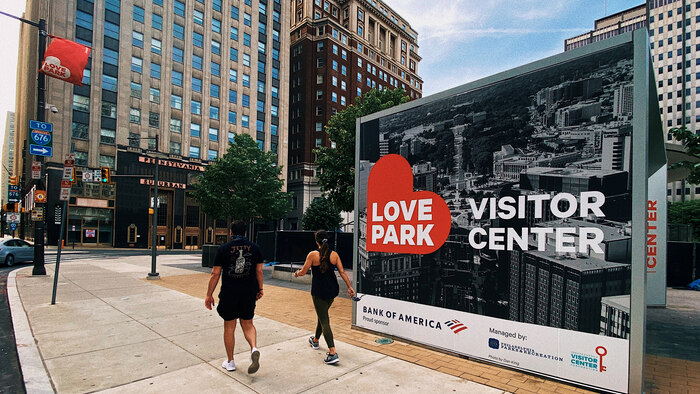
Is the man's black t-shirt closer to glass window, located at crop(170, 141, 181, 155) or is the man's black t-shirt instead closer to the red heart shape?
the red heart shape

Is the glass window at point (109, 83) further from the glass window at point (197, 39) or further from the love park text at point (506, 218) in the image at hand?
the love park text at point (506, 218)

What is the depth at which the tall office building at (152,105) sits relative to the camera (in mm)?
35938

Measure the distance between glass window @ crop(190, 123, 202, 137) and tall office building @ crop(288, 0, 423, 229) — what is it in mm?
18755

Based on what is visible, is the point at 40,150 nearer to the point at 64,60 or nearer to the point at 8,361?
the point at 64,60

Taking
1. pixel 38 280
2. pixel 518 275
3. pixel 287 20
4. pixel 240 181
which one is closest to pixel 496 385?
pixel 518 275

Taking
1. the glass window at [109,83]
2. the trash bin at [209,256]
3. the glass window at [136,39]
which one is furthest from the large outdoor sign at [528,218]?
the glass window at [136,39]

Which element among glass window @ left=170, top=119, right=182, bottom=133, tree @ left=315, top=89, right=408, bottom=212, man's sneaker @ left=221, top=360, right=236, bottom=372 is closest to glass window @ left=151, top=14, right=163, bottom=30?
glass window @ left=170, top=119, right=182, bottom=133

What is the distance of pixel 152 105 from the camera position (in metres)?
40.8

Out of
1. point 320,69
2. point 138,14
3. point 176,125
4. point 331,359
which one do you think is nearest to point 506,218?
point 331,359

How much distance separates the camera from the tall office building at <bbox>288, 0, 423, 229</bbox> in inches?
2347

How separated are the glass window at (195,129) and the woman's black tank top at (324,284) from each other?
43804mm

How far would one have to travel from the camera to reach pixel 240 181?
31.8m

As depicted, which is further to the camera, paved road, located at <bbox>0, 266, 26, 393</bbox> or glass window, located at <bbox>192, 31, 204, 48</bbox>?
glass window, located at <bbox>192, 31, 204, 48</bbox>

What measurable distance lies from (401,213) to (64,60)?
1169cm
